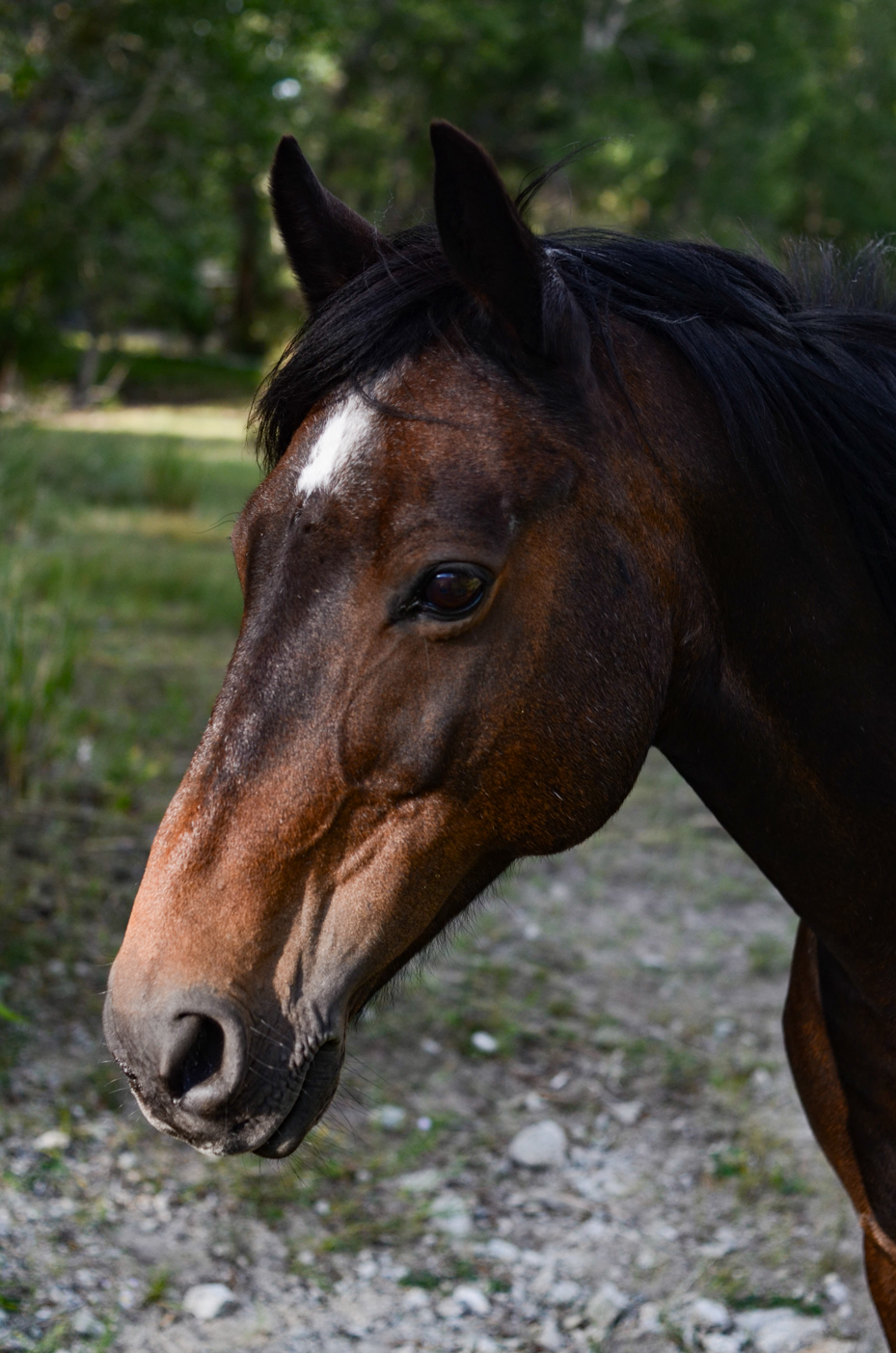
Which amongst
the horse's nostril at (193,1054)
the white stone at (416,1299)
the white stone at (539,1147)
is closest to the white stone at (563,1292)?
the white stone at (416,1299)

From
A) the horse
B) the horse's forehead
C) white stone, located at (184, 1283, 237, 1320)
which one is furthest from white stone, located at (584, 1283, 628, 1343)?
the horse's forehead

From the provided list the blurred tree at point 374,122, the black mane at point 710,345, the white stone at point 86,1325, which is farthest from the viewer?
the blurred tree at point 374,122

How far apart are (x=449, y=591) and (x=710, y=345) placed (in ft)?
1.95

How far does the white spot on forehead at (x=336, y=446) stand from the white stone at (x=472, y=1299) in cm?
215

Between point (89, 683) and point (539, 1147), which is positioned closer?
point (539, 1147)

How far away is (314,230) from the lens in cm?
193

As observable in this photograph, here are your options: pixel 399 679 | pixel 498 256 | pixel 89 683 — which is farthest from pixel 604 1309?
pixel 89 683

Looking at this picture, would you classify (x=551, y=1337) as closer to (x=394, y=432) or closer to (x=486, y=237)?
(x=394, y=432)

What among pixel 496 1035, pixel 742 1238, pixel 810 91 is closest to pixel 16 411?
pixel 496 1035

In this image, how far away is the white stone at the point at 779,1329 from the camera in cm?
265

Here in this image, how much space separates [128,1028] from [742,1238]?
2.26 metres

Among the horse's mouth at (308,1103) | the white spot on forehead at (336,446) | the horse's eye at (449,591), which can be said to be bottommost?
the horse's mouth at (308,1103)

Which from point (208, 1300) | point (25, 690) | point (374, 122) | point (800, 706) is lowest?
point (374, 122)

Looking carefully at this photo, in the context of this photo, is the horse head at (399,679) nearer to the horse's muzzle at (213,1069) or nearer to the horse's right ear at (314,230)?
the horse's muzzle at (213,1069)
